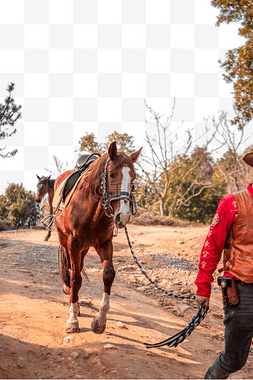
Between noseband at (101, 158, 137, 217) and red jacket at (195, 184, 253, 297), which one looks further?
noseband at (101, 158, 137, 217)

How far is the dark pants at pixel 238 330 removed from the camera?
2352mm

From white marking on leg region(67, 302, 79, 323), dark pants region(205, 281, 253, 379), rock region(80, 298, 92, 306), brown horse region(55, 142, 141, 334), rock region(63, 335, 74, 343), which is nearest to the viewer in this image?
dark pants region(205, 281, 253, 379)

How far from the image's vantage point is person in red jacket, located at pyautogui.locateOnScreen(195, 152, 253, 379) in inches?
93.5

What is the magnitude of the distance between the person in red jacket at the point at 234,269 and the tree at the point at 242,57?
6.37 metres

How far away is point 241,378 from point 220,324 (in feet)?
5.96

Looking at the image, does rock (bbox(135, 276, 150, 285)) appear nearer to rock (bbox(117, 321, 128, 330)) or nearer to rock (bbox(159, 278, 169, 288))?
rock (bbox(159, 278, 169, 288))

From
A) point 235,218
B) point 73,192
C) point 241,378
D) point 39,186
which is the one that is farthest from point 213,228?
point 39,186

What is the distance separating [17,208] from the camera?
1688 cm

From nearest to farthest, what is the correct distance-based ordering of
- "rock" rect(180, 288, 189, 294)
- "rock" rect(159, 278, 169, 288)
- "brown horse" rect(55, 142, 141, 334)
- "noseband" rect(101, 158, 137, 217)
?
"noseband" rect(101, 158, 137, 217) → "brown horse" rect(55, 142, 141, 334) → "rock" rect(180, 288, 189, 294) → "rock" rect(159, 278, 169, 288)

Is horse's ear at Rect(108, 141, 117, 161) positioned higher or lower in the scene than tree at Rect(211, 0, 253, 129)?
lower

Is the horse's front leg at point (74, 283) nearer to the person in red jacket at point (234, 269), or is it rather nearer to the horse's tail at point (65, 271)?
the horse's tail at point (65, 271)

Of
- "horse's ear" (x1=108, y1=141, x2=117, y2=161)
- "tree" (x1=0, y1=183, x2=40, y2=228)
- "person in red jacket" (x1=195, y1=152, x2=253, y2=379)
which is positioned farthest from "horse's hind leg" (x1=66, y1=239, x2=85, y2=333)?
"tree" (x1=0, y1=183, x2=40, y2=228)

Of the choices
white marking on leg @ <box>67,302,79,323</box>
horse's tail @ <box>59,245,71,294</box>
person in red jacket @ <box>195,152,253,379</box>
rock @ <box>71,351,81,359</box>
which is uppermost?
person in red jacket @ <box>195,152,253,379</box>

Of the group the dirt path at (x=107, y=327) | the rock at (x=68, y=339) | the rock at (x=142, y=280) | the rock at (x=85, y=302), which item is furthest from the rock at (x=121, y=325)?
the rock at (x=142, y=280)
